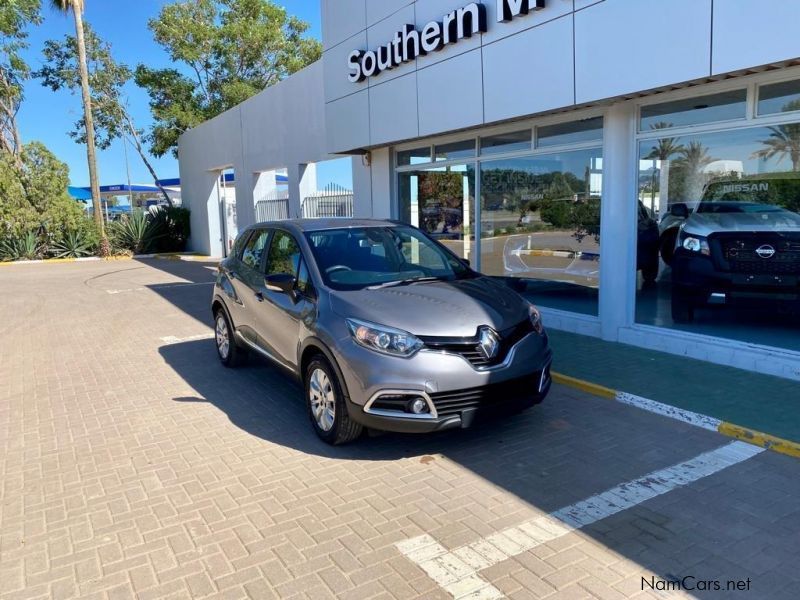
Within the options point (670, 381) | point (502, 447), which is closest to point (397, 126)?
point (670, 381)

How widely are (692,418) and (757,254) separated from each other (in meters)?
2.59

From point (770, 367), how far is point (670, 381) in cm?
103

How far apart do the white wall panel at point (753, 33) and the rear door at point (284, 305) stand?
4.22m

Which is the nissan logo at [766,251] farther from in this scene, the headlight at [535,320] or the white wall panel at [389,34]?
the white wall panel at [389,34]

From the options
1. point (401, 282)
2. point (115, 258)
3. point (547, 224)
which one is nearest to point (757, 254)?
point (547, 224)

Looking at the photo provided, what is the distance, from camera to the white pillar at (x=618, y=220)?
724 centimetres

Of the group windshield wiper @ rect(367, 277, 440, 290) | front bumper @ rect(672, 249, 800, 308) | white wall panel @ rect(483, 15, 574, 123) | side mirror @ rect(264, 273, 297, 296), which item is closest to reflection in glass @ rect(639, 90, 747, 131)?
white wall panel @ rect(483, 15, 574, 123)

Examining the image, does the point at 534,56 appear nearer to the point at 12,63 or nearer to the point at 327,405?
the point at 327,405

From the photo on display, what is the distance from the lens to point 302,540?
3422mm

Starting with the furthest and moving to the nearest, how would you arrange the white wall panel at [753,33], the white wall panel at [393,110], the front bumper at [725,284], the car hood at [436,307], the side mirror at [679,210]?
the white wall panel at [393,110], the side mirror at [679,210], the front bumper at [725,284], the white wall panel at [753,33], the car hood at [436,307]

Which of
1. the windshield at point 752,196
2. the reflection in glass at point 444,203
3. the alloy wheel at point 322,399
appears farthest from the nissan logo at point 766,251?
the alloy wheel at point 322,399

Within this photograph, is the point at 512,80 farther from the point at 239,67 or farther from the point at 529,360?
the point at 239,67

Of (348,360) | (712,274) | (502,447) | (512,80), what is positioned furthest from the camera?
(512,80)

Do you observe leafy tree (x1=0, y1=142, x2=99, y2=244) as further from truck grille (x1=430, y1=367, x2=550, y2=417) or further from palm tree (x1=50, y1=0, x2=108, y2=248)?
truck grille (x1=430, y1=367, x2=550, y2=417)
